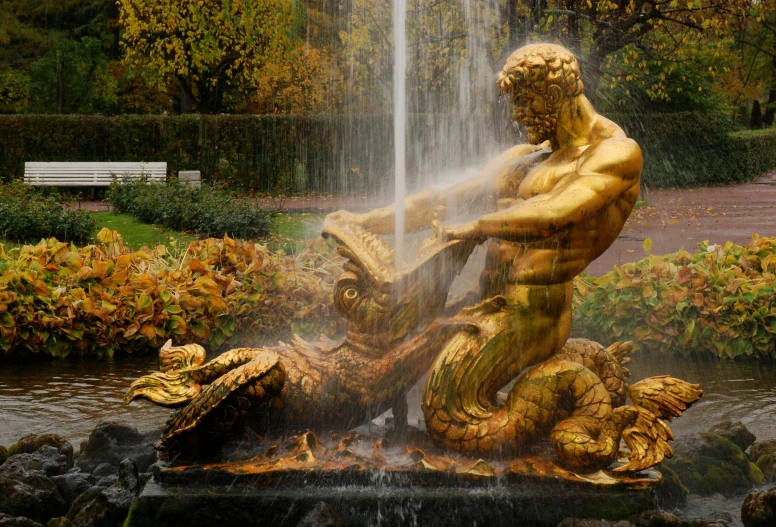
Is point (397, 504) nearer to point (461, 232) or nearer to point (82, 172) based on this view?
point (461, 232)

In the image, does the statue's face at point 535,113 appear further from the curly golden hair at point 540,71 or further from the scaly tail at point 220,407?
the scaly tail at point 220,407

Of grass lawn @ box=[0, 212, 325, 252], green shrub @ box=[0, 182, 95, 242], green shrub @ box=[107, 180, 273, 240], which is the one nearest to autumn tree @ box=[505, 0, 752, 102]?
grass lawn @ box=[0, 212, 325, 252]

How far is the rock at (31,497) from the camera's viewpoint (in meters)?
3.84

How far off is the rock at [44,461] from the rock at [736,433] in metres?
3.29

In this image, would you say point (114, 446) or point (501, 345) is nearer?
point (501, 345)

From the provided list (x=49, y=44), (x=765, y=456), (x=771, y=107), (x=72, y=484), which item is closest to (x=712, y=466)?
(x=765, y=456)

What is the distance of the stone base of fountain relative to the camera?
11.2 feet

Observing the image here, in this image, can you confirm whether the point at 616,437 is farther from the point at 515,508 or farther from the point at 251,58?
the point at 251,58

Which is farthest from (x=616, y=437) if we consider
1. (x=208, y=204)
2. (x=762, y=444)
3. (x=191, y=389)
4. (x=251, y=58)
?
(x=251, y=58)

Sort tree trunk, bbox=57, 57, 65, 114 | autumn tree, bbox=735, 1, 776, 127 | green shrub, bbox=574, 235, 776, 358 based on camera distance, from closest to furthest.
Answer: green shrub, bbox=574, 235, 776, 358, tree trunk, bbox=57, 57, 65, 114, autumn tree, bbox=735, 1, 776, 127

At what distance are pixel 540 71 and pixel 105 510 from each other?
8.35ft

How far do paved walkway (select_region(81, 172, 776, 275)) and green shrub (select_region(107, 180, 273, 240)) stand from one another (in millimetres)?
1624

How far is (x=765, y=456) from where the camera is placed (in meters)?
4.43

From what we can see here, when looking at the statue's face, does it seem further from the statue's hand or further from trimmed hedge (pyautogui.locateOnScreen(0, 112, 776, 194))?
trimmed hedge (pyautogui.locateOnScreen(0, 112, 776, 194))
